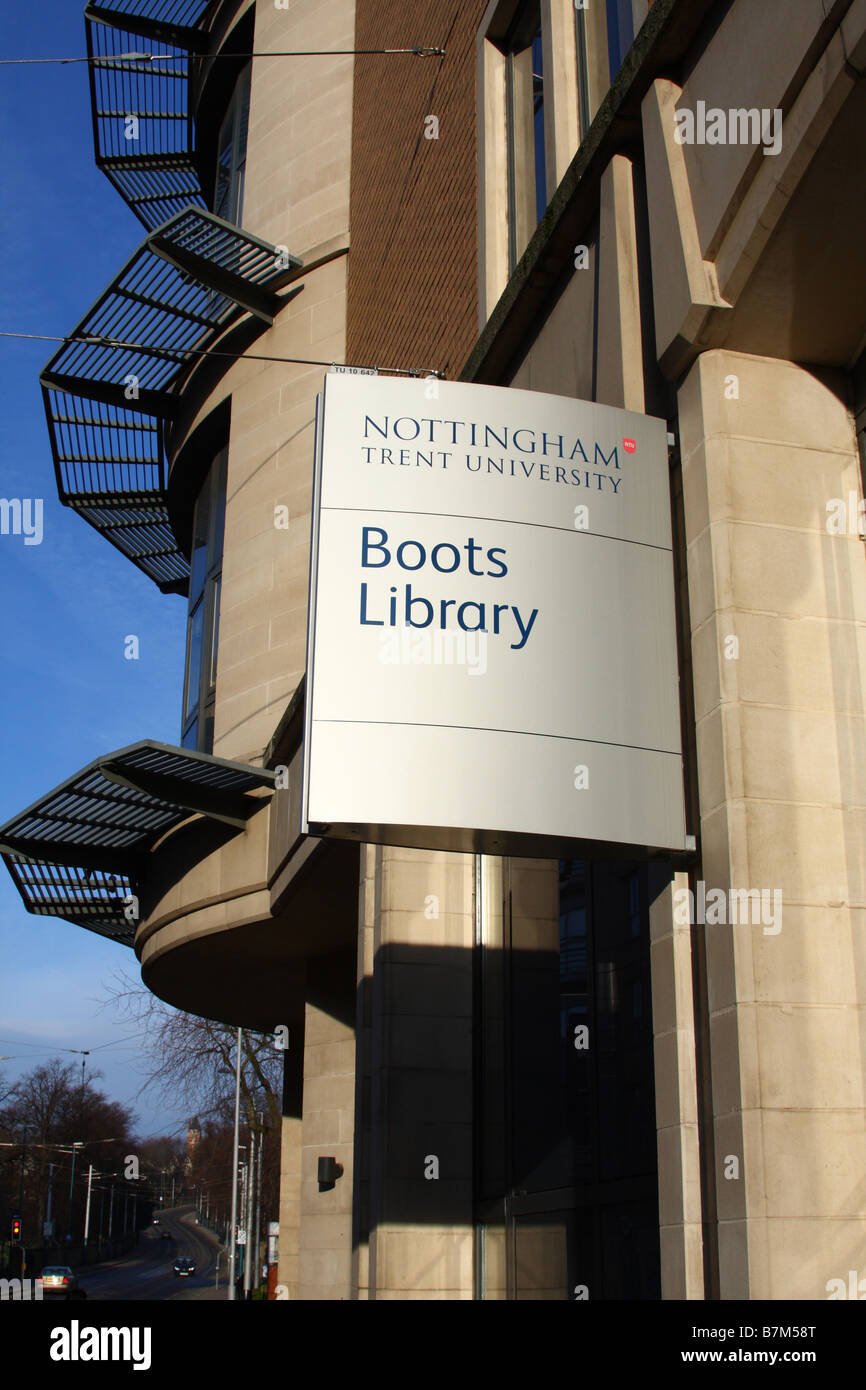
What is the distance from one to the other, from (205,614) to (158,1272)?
8386 centimetres

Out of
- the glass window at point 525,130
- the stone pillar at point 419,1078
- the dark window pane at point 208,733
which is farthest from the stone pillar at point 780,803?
the dark window pane at point 208,733

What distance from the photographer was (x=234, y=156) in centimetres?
2542

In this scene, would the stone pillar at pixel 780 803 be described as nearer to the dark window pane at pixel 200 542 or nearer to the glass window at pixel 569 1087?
the glass window at pixel 569 1087

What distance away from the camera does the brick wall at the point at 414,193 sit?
1409cm

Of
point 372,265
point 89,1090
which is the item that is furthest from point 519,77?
point 89,1090

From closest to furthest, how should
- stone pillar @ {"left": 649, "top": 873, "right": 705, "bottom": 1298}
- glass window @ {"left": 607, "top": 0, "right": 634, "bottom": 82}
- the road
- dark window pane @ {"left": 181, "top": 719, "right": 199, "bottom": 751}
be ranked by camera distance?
stone pillar @ {"left": 649, "top": 873, "right": 705, "bottom": 1298}
glass window @ {"left": 607, "top": 0, "right": 634, "bottom": 82}
dark window pane @ {"left": 181, "top": 719, "right": 199, "bottom": 751}
the road

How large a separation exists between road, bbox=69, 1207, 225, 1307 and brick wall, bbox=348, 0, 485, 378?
27833mm

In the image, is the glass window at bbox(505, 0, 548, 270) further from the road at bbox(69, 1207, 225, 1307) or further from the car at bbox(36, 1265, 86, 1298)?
the car at bbox(36, 1265, 86, 1298)

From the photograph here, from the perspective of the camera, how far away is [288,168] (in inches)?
879

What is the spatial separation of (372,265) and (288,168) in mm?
4462

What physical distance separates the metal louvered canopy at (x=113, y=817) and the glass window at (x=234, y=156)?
11.3m

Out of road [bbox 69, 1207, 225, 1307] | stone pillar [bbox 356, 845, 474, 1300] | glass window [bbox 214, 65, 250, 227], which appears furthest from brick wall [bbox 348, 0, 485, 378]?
road [bbox 69, 1207, 225, 1307]

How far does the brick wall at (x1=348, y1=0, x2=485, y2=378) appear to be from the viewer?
14.1 meters
